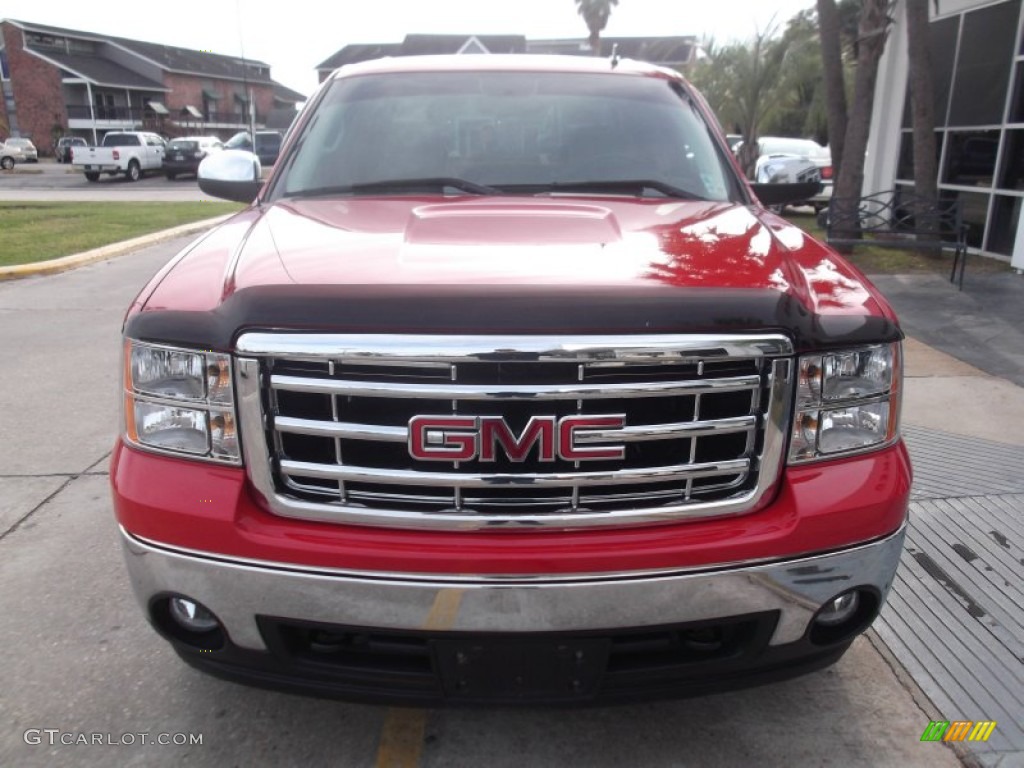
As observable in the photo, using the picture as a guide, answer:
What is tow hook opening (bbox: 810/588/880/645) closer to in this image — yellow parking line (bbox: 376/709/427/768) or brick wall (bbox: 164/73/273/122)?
yellow parking line (bbox: 376/709/427/768)

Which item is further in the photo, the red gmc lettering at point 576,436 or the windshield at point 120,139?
the windshield at point 120,139

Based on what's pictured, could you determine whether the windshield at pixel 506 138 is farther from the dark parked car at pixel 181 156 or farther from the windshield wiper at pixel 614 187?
the dark parked car at pixel 181 156

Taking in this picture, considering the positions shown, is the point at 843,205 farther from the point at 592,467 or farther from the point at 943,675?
the point at 592,467

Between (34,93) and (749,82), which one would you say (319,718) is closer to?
(749,82)

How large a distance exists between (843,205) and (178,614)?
399 inches

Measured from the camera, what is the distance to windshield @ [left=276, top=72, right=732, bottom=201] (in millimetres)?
3146

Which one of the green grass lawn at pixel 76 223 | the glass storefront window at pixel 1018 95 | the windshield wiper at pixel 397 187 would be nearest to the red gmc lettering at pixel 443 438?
the windshield wiper at pixel 397 187

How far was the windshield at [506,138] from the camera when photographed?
3.15 metres

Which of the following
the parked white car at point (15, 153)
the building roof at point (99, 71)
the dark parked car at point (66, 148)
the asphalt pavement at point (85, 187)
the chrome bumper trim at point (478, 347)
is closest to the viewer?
the chrome bumper trim at point (478, 347)

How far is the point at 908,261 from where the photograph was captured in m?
10.4

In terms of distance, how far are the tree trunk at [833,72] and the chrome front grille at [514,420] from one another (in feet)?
36.7

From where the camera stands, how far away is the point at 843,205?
10.4 metres
